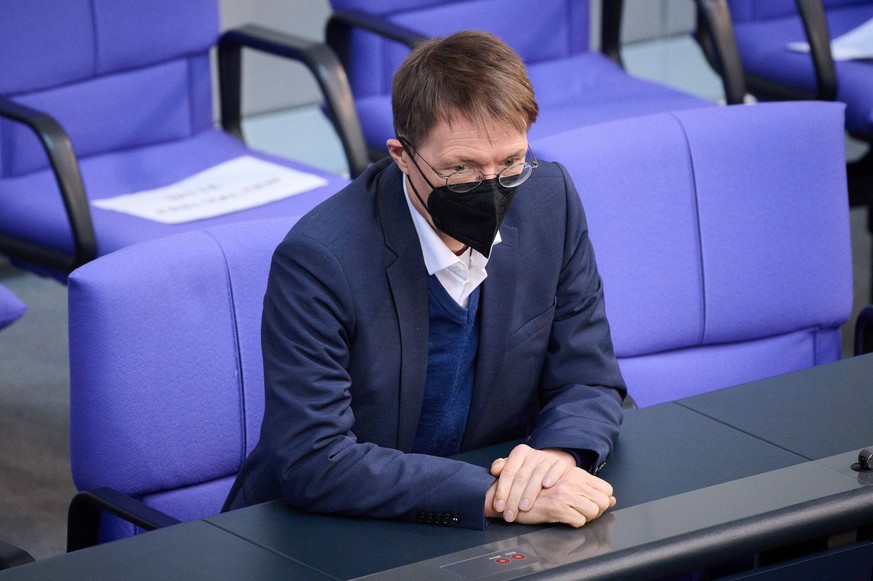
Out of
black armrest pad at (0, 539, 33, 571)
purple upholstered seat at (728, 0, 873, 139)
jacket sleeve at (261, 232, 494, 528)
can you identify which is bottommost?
black armrest pad at (0, 539, 33, 571)

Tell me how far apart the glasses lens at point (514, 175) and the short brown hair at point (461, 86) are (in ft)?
0.17

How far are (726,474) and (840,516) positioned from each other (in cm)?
14

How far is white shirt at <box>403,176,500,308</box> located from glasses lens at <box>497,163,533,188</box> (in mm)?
85

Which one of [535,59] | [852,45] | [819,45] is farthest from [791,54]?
[535,59]

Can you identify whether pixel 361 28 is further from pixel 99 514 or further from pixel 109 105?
pixel 99 514

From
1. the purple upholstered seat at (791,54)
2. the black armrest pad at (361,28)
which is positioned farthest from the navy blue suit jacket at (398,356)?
→ the purple upholstered seat at (791,54)

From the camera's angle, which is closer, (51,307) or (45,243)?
(45,243)

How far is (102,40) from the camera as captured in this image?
317 cm

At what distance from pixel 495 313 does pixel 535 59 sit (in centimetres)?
205

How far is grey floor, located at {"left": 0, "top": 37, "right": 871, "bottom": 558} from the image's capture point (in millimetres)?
2873

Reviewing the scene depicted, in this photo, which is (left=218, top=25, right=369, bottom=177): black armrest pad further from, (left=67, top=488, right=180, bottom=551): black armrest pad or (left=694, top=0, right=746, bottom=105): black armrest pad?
A: (left=67, top=488, right=180, bottom=551): black armrest pad

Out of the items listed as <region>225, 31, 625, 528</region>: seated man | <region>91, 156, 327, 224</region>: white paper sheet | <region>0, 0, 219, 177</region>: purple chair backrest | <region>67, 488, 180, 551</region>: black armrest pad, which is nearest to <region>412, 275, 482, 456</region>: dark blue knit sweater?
<region>225, 31, 625, 528</region>: seated man

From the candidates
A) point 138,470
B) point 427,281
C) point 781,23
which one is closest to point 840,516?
point 427,281

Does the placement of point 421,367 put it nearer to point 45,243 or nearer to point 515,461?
point 515,461
